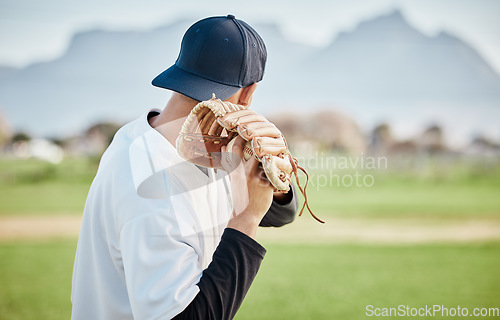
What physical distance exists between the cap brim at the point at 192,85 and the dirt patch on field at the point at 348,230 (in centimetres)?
772

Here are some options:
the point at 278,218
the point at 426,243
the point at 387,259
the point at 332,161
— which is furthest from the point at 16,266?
the point at 332,161

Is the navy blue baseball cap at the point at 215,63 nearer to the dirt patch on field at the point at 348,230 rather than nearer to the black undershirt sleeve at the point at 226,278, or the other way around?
the black undershirt sleeve at the point at 226,278

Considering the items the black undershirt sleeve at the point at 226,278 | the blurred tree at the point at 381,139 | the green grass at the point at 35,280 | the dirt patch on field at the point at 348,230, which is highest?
the black undershirt sleeve at the point at 226,278

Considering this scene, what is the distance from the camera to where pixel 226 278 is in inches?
34.6

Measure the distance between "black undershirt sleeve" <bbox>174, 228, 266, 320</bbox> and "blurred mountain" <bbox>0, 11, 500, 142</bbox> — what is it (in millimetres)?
50408

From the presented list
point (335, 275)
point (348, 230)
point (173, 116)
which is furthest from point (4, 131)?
point (173, 116)

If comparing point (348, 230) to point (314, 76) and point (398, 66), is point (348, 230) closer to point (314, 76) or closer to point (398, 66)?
point (398, 66)

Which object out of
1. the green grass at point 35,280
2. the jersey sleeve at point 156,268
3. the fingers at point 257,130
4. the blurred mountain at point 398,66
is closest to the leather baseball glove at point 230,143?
the fingers at point 257,130

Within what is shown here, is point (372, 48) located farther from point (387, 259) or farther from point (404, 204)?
point (387, 259)

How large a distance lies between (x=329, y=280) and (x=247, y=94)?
479cm

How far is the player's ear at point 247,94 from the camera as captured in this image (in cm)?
114

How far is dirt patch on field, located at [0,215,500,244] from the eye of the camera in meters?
8.80

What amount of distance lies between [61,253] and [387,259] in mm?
5270

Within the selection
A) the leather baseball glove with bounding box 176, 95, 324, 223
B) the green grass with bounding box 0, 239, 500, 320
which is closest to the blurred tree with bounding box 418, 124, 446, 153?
the green grass with bounding box 0, 239, 500, 320
